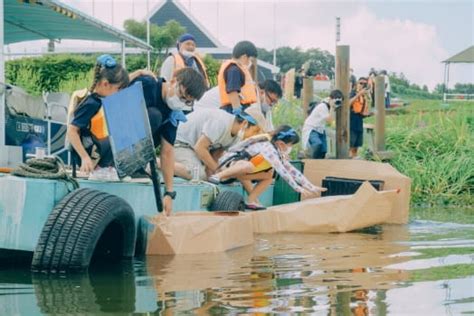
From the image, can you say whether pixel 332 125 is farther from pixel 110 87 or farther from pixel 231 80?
pixel 110 87

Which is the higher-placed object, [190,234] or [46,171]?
[46,171]

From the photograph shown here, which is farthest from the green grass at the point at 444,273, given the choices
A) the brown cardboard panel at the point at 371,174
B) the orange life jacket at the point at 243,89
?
the orange life jacket at the point at 243,89

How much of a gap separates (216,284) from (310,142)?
299 inches

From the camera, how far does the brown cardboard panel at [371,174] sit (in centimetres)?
1023

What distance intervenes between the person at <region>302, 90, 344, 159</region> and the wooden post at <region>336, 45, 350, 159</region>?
98 mm

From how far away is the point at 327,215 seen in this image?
887cm

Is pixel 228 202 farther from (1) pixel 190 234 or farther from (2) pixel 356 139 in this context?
(2) pixel 356 139

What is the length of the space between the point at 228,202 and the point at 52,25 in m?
5.03

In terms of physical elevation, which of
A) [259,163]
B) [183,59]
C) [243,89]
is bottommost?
[259,163]

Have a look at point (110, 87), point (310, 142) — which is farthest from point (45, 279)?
point (310, 142)

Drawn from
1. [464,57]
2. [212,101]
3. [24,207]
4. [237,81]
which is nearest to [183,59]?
[212,101]

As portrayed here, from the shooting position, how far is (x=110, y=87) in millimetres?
6645

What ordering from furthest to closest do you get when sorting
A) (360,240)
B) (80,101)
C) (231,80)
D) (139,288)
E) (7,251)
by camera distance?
(231,80) < (360,240) < (80,101) < (7,251) < (139,288)

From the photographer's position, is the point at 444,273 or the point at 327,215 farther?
the point at 327,215
